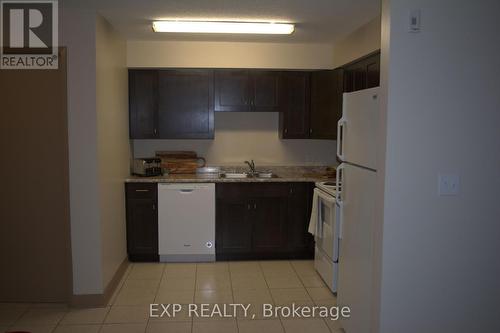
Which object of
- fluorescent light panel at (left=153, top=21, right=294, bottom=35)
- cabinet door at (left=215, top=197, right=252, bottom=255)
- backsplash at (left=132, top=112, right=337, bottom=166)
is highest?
fluorescent light panel at (left=153, top=21, right=294, bottom=35)

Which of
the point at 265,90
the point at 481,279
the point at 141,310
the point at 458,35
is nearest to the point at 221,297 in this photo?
the point at 141,310

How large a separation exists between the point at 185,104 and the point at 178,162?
730 mm

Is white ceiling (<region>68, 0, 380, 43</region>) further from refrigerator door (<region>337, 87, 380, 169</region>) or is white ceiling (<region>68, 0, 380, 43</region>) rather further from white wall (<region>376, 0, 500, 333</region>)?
white wall (<region>376, 0, 500, 333</region>)

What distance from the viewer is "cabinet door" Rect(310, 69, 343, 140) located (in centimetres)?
457

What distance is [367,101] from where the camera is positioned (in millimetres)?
2693

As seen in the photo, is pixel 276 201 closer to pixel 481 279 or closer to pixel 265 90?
pixel 265 90

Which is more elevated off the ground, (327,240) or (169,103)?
(169,103)

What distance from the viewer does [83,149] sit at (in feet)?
11.3

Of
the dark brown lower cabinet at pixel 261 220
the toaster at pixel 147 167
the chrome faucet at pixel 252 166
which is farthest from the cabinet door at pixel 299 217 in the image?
the toaster at pixel 147 167

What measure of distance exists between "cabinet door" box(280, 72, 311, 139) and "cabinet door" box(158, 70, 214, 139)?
2.92 ft

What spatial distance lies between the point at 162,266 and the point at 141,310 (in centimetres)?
113

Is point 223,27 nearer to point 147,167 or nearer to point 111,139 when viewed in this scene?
point 111,139

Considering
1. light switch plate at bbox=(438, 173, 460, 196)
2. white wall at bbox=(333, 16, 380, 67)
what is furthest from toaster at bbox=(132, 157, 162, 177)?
light switch plate at bbox=(438, 173, 460, 196)

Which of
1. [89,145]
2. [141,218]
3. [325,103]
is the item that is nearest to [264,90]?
[325,103]
